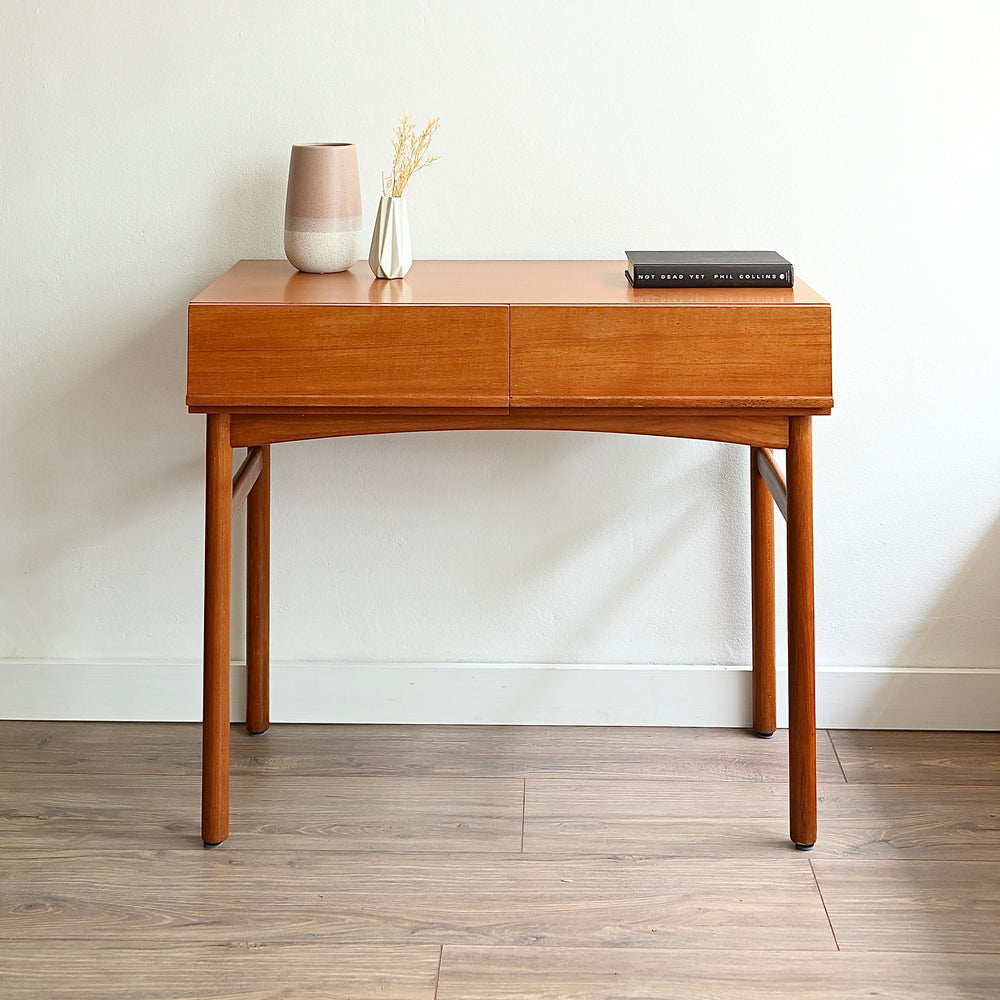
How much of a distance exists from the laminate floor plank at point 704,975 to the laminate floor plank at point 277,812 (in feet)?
0.91

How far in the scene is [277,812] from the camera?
1916mm

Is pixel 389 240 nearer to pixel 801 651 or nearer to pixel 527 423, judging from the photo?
pixel 527 423

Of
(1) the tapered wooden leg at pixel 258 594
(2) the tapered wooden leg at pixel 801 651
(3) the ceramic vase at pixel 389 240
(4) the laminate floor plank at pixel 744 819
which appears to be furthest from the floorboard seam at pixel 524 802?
(3) the ceramic vase at pixel 389 240

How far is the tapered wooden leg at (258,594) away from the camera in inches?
84.2

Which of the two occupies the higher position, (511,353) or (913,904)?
(511,353)

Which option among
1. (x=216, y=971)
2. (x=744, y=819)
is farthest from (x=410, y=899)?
(x=744, y=819)

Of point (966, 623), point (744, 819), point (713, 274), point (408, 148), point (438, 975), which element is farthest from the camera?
point (966, 623)

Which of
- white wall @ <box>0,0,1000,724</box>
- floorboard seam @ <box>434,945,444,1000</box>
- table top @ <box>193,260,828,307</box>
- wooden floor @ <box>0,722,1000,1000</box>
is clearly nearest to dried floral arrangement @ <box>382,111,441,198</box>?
white wall @ <box>0,0,1000,724</box>

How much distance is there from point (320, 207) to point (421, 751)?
928mm

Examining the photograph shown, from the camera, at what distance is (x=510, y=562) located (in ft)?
7.29

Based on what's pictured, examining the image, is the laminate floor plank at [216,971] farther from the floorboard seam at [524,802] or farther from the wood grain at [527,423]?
the wood grain at [527,423]

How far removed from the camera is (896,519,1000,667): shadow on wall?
2.20 m

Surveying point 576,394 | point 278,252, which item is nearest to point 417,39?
point 278,252

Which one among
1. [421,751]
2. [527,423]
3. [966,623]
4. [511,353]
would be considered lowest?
[421,751]
